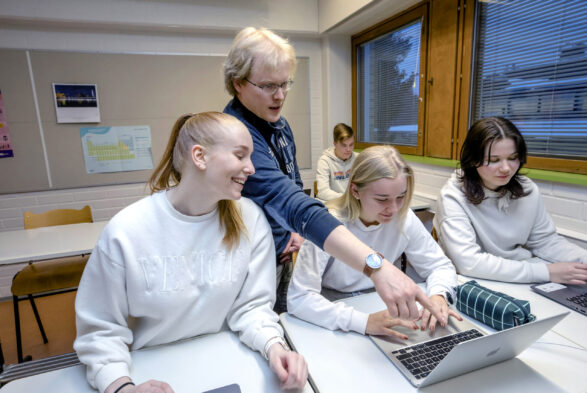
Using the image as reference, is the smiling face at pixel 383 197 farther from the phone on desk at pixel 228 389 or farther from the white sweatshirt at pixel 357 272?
the phone on desk at pixel 228 389

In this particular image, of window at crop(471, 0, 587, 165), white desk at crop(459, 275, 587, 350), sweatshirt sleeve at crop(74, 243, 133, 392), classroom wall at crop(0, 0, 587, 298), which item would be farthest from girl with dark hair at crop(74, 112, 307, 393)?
classroom wall at crop(0, 0, 587, 298)

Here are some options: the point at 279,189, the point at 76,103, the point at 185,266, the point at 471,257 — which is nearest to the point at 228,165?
the point at 279,189

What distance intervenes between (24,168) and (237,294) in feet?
10.0

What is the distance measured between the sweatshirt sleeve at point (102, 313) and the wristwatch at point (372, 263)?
0.64m

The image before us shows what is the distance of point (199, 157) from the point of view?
37.9 inches

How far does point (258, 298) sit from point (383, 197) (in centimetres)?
58

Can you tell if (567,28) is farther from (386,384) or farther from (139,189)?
(139,189)

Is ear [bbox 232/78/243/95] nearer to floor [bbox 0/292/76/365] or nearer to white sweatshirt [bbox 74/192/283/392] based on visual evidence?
white sweatshirt [bbox 74/192/283/392]

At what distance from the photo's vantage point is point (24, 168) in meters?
3.07

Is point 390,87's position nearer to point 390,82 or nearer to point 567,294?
point 390,82

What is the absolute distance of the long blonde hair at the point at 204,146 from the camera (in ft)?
3.25

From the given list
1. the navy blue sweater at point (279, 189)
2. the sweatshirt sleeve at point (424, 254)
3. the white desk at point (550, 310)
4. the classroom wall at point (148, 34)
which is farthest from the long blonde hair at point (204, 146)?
the classroom wall at point (148, 34)

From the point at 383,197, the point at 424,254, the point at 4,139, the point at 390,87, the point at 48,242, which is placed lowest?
the point at 48,242

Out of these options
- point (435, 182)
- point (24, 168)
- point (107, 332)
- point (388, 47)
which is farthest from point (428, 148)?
point (24, 168)
